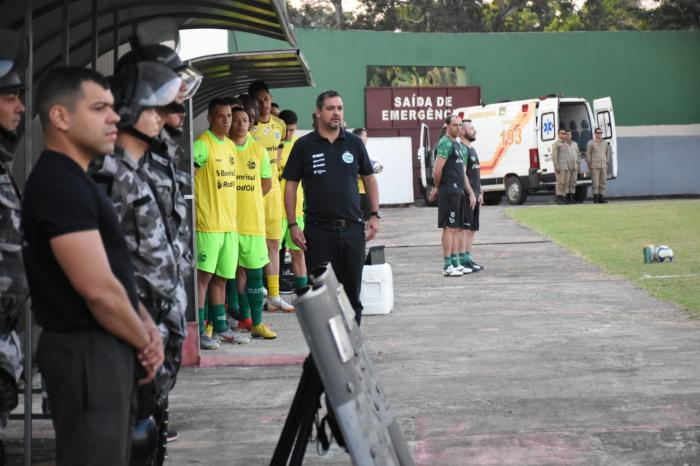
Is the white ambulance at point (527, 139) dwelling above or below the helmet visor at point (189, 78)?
below

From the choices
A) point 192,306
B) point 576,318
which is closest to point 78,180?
point 192,306

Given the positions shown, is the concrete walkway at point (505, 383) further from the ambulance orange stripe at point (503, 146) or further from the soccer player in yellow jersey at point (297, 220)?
the ambulance orange stripe at point (503, 146)

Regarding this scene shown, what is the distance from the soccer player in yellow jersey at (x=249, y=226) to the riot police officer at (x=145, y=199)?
5154mm

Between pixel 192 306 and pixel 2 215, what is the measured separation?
456 centimetres

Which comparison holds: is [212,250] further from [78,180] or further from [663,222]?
[663,222]

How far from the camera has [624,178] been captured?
4084 cm

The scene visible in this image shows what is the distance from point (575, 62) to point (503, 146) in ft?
26.3

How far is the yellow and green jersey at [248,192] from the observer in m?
10.9

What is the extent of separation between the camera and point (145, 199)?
18.0 feet

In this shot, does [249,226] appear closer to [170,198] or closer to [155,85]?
[170,198]

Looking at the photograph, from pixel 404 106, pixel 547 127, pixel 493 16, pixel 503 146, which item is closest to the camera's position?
pixel 547 127

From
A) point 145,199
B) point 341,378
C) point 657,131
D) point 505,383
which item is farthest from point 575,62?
point 341,378


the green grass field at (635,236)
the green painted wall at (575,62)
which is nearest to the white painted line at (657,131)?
the green painted wall at (575,62)

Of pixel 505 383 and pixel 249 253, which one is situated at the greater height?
pixel 249 253
